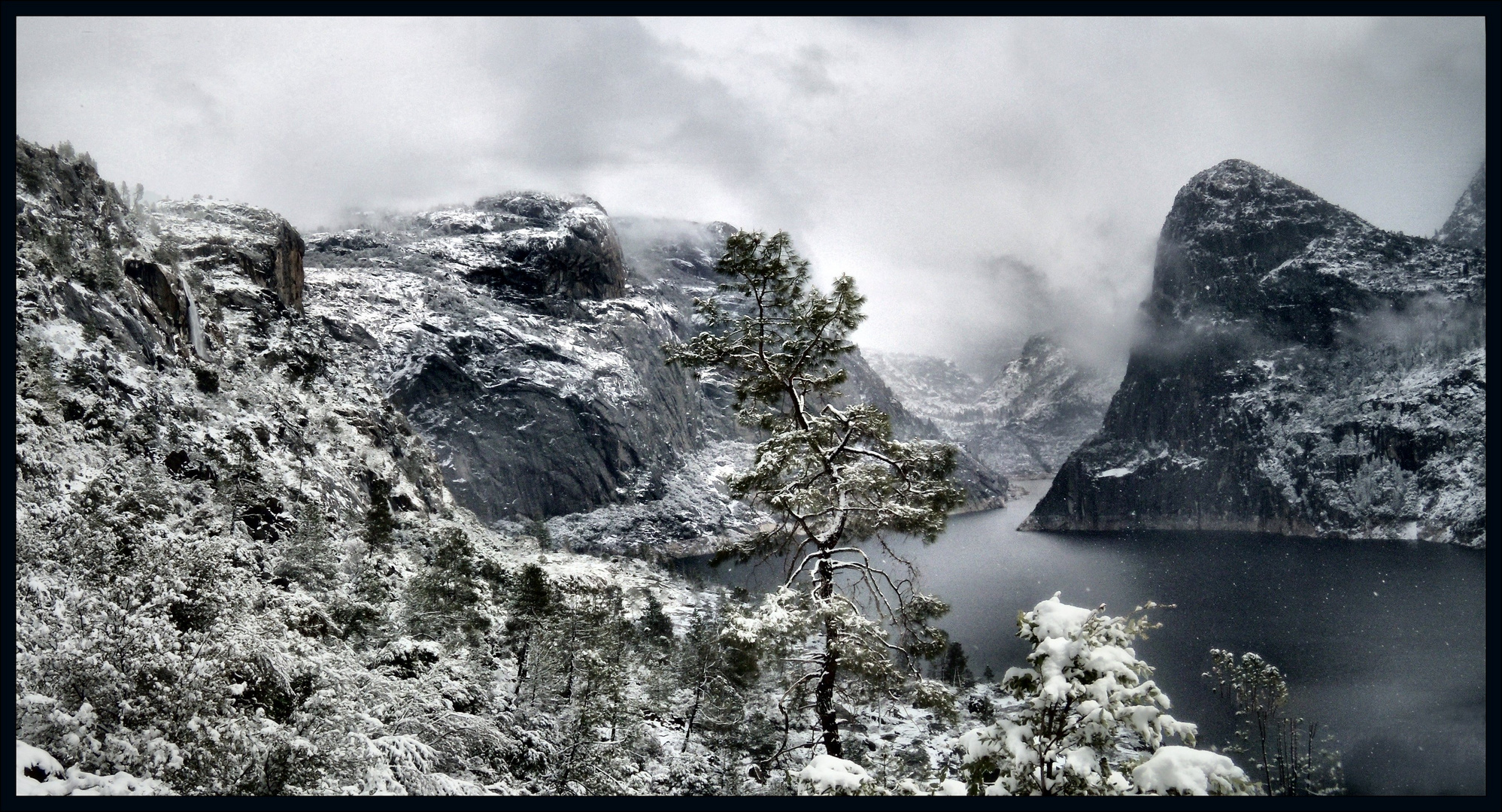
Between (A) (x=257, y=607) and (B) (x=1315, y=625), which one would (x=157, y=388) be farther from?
(B) (x=1315, y=625)

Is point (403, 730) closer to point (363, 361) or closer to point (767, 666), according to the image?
point (767, 666)

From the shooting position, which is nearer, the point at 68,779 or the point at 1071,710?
the point at 1071,710

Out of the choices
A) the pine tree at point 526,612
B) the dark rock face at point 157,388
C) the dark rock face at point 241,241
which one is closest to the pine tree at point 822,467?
the dark rock face at point 157,388

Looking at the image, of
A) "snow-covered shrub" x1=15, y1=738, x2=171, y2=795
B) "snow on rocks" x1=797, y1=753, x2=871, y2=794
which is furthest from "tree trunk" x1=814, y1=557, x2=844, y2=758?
"snow-covered shrub" x1=15, y1=738, x2=171, y2=795

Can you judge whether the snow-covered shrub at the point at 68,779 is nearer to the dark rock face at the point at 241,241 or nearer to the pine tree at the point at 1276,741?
the pine tree at the point at 1276,741

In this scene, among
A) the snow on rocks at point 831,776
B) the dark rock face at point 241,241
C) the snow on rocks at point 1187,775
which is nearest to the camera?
the snow on rocks at point 1187,775

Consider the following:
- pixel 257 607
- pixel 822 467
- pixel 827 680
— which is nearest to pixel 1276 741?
pixel 827 680
